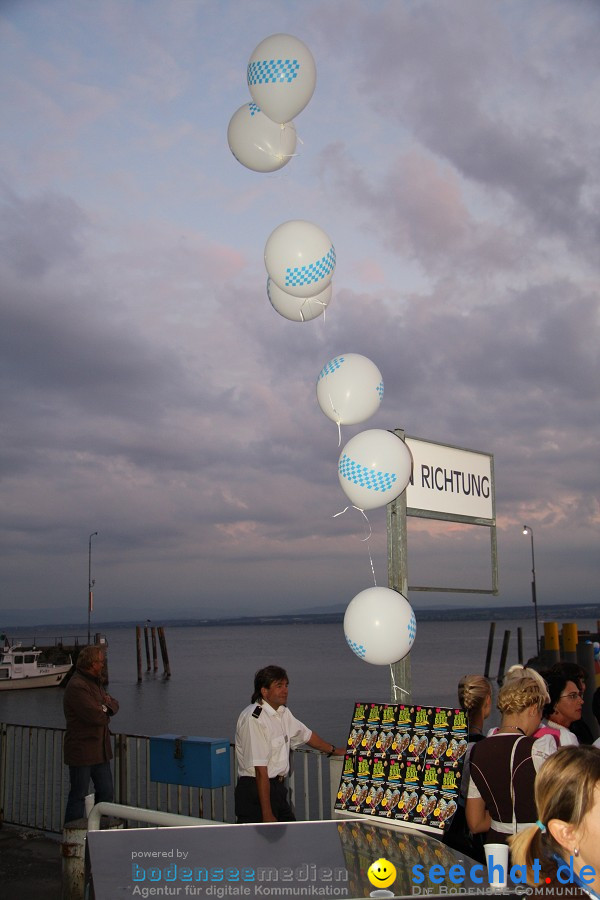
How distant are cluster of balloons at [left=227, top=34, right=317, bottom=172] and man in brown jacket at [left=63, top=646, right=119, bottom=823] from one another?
3.96 m

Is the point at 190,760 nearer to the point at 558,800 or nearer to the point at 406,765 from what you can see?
the point at 406,765

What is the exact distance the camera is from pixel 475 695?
4.60 m

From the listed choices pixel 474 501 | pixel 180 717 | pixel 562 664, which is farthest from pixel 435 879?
pixel 180 717

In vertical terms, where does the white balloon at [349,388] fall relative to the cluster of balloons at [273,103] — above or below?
below

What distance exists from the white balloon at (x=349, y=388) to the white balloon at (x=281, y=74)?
1552 mm

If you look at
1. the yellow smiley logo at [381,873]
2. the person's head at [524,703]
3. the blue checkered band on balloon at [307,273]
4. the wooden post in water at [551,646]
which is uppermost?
the blue checkered band on balloon at [307,273]

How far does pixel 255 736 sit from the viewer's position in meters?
5.02

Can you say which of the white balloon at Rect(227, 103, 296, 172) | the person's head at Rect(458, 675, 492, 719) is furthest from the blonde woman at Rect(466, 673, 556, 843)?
the white balloon at Rect(227, 103, 296, 172)

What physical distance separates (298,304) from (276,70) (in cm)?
138

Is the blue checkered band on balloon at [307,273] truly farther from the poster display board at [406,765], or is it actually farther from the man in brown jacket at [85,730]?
the man in brown jacket at [85,730]

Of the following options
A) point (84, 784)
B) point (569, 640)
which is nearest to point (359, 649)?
point (84, 784)

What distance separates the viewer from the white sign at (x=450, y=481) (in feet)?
17.6

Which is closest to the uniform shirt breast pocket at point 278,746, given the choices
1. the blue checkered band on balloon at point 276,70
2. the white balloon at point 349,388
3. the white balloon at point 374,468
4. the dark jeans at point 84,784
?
the white balloon at point 374,468

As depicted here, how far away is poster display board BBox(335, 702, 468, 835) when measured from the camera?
3.92 m
